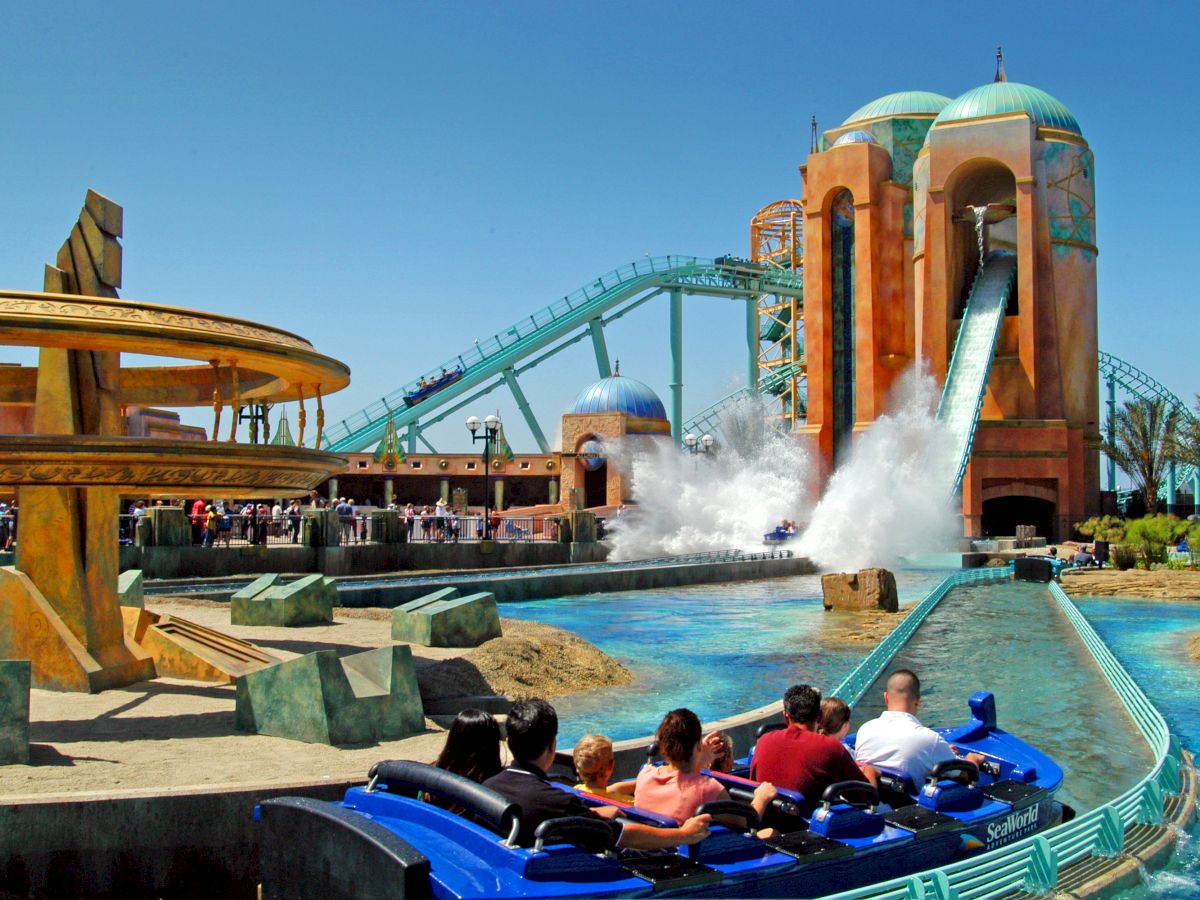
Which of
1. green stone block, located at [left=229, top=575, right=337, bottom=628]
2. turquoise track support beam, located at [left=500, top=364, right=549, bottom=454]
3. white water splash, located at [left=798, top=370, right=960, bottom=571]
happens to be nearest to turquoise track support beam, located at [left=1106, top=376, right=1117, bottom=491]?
white water splash, located at [left=798, top=370, right=960, bottom=571]

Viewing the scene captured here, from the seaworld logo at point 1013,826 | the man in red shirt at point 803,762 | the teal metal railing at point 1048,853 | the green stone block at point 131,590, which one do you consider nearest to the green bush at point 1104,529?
the teal metal railing at point 1048,853

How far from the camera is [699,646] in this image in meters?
17.1

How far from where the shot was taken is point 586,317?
54844 millimetres

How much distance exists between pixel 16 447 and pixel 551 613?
46.4 feet

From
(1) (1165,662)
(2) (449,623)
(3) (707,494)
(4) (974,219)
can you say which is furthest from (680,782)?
(4) (974,219)

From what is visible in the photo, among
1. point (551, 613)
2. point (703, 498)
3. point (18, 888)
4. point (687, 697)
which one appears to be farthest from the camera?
point (703, 498)

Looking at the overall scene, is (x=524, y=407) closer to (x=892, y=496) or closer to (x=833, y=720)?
(x=892, y=496)

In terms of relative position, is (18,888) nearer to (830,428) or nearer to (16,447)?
(16,447)

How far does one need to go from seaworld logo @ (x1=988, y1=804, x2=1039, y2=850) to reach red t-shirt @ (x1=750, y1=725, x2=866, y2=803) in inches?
33.4

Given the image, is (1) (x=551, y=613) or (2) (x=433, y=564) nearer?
(1) (x=551, y=613)

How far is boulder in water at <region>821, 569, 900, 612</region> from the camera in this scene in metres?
21.8

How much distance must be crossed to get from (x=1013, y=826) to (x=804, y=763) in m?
1.42

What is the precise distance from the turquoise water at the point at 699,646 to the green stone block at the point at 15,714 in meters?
4.26

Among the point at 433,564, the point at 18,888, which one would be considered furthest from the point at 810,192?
the point at 18,888
